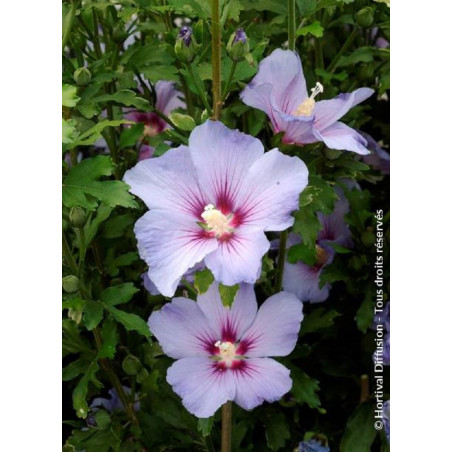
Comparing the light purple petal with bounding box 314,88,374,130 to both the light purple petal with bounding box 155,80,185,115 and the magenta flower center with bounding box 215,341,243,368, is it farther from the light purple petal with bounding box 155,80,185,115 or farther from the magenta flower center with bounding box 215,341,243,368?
the light purple petal with bounding box 155,80,185,115

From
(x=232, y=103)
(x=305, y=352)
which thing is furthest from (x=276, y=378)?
(x=232, y=103)

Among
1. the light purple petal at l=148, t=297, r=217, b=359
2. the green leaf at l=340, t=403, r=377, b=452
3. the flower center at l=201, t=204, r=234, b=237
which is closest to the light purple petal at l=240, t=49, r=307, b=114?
the flower center at l=201, t=204, r=234, b=237

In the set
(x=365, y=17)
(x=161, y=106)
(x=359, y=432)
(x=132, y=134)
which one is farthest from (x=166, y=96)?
(x=359, y=432)

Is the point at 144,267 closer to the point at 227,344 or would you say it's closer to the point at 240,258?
the point at 227,344

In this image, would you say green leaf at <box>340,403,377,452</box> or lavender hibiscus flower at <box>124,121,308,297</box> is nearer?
lavender hibiscus flower at <box>124,121,308,297</box>

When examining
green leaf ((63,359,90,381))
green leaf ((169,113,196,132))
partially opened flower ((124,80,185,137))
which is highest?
partially opened flower ((124,80,185,137))
